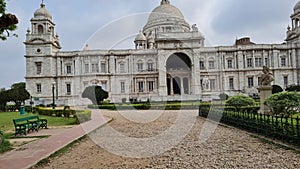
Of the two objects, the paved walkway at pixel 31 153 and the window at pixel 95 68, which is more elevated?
the window at pixel 95 68

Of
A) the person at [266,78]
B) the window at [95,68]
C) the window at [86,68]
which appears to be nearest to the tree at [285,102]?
the person at [266,78]

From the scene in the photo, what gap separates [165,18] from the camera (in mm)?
55625

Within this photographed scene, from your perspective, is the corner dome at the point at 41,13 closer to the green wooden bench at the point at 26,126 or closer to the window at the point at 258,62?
the green wooden bench at the point at 26,126

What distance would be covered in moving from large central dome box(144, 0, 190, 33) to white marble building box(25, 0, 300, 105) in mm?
9504

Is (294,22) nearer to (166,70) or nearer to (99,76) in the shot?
(166,70)

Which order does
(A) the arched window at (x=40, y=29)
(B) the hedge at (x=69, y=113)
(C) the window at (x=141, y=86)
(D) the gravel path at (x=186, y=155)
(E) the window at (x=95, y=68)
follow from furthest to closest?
(E) the window at (x=95, y=68) < (C) the window at (x=141, y=86) < (A) the arched window at (x=40, y=29) < (B) the hedge at (x=69, y=113) < (D) the gravel path at (x=186, y=155)

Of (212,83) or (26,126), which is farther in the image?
(212,83)

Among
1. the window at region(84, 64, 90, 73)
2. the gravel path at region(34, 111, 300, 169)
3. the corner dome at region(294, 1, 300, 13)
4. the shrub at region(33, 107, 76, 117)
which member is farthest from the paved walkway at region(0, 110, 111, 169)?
the corner dome at region(294, 1, 300, 13)

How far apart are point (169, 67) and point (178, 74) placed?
3.01 m

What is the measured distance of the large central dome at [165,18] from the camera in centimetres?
5528

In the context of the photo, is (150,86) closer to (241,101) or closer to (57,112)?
(57,112)

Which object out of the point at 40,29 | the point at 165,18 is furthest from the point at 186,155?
the point at 165,18

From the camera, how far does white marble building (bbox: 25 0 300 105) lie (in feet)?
148

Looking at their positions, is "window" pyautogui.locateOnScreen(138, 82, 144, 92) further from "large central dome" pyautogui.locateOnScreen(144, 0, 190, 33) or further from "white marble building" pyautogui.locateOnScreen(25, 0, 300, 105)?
"large central dome" pyautogui.locateOnScreen(144, 0, 190, 33)
